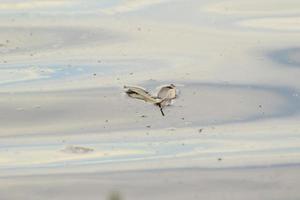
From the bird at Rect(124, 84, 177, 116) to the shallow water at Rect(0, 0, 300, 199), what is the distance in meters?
0.05

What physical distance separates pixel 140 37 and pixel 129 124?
58.6 inches

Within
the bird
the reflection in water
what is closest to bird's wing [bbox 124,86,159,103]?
the bird

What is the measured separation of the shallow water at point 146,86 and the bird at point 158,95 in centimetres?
5

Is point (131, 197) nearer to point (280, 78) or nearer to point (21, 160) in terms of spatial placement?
point (21, 160)

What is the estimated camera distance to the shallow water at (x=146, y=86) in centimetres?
573

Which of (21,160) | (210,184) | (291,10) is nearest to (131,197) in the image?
(210,184)

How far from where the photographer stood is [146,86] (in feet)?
22.2

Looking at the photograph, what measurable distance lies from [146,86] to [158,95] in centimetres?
21

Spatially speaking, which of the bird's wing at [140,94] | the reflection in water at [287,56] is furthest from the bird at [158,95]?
the reflection in water at [287,56]

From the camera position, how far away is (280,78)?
693cm

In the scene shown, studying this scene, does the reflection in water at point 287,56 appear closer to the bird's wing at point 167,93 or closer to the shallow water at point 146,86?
the shallow water at point 146,86

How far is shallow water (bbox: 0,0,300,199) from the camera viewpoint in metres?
5.73

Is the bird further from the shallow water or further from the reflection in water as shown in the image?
the reflection in water

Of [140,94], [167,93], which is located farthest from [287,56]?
[140,94]
